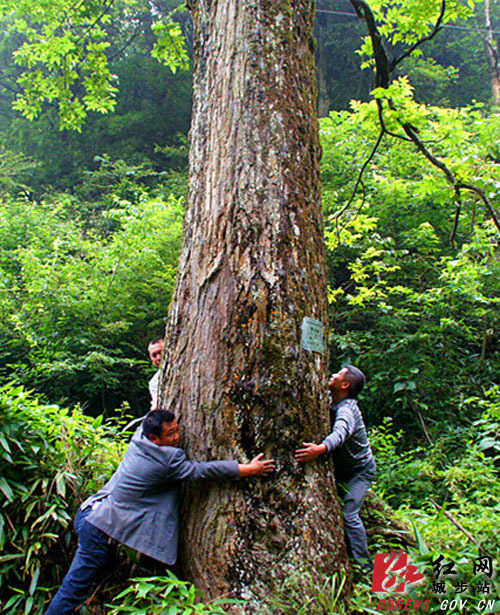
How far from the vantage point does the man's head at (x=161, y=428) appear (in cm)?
239

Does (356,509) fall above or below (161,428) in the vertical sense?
below

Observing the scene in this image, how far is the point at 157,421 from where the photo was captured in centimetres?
239

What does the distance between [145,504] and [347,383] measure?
5.29ft

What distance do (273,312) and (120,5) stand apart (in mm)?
18317

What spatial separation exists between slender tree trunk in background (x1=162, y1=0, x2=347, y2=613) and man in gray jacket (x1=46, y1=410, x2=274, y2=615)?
8 cm

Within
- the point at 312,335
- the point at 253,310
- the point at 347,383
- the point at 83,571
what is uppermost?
the point at 253,310

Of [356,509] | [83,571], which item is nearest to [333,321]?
[356,509]

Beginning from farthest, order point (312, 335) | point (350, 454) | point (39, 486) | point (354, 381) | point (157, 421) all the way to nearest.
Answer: point (354, 381), point (39, 486), point (350, 454), point (312, 335), point (157, 421)

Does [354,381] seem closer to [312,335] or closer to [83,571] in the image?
[312,335]

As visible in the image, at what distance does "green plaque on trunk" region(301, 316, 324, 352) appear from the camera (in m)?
2.53

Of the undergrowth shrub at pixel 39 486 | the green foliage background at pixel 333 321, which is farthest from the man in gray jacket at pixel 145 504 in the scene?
the undergrowth shrub at pixel 39 486

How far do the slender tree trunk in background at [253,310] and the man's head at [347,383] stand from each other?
2.20 ft

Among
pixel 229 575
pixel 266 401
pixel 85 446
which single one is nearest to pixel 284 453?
pixel 266 401

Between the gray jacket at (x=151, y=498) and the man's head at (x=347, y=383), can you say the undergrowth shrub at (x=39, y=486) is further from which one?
the man's head at (x=347, y=383)
